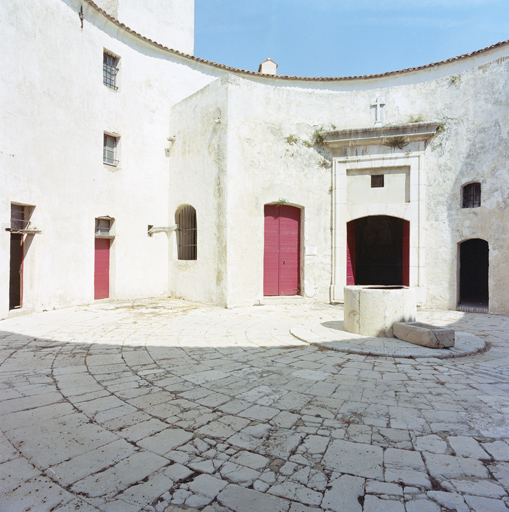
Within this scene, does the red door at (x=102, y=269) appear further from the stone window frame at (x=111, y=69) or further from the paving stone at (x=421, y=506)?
the paving stone at (x=421, y=506)

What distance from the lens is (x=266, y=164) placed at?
36.2 feet

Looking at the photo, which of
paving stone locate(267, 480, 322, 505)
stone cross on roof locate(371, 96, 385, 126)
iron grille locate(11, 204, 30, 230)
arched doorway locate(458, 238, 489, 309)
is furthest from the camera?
arched doorway locate(458, 238, 489, 309)

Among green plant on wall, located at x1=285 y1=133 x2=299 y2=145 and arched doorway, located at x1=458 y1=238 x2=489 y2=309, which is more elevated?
green plant on wall, located at x1=285 y1=133 x2=299 y2=145

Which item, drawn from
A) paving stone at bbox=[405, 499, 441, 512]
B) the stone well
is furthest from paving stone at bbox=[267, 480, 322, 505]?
the stone well

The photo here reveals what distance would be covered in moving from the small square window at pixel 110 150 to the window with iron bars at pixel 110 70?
1585mm

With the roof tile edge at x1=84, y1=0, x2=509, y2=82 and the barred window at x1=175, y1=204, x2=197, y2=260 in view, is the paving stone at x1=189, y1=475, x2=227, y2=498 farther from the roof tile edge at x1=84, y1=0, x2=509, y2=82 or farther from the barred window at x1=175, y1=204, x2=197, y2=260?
the roof tile edge at x1=84, y1=0, x2=509, y2=82

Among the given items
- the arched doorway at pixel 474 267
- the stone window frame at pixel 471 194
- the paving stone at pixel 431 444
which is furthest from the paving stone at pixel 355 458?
the arched doorway at pixel 474 267

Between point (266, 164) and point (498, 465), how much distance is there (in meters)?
9.55

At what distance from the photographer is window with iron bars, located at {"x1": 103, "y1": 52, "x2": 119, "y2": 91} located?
1130cm

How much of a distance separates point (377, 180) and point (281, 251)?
3723 millimetres

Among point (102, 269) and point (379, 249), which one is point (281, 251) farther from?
point (379, 249)

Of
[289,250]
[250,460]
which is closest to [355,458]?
[250,460]

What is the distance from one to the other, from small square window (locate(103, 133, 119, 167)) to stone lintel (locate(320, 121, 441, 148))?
259 inches

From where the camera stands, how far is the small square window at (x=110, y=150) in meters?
11.4
